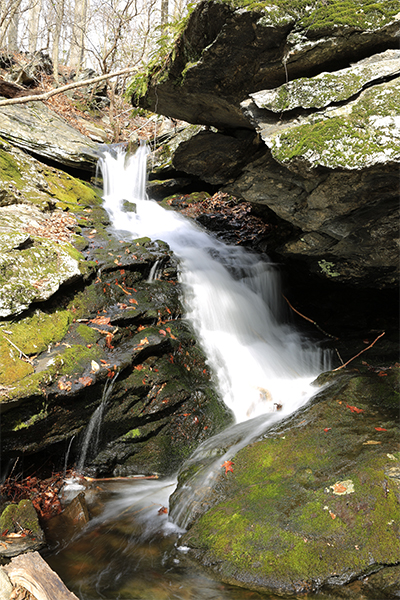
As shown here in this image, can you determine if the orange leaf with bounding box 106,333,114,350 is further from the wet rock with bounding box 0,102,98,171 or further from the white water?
the wet rock with bounding box 0,102,98,171

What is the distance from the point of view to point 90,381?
501cm

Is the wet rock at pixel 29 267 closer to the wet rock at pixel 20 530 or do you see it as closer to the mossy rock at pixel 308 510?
the wet rock at pixel 20 530

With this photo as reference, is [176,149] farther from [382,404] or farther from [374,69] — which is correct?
[382,404]

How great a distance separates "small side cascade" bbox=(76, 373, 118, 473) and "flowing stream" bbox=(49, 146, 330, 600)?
56 centimetres

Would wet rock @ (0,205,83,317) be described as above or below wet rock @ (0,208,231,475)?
above

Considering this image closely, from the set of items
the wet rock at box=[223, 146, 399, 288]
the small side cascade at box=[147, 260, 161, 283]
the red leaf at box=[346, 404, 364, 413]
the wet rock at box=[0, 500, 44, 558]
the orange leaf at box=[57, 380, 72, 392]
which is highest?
the wet rock at box=[223, 146, 399, 288]

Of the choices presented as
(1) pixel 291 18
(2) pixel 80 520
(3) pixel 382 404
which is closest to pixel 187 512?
(2) pixel 80 520

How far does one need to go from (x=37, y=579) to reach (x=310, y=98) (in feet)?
17.9

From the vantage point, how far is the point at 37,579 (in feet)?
7.70

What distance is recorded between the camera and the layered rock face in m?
4.07

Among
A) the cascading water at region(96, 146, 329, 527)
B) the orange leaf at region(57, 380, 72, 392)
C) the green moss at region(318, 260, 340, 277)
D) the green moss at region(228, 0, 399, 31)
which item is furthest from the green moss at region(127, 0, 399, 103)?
the orange leaf at region(57, 380, 72, 392)

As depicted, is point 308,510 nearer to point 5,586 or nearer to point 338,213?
point 5,586

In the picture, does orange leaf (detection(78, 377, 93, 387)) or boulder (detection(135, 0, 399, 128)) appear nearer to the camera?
boulder (detection(135, 0, 399, 128))

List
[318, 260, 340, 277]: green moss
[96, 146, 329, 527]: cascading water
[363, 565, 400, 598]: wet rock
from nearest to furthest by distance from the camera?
[363, 565, 400, 598]: wet rock
[96, 146, 329, 527]: cascading water
[318, 260, 340, 277]: green moss
